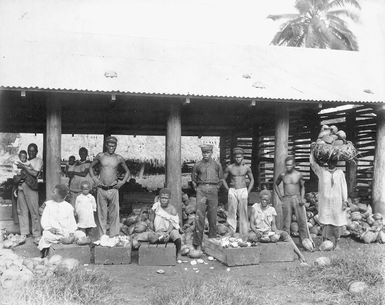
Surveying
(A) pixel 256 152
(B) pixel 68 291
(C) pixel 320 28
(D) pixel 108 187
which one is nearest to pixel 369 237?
(D) pixel 108 187

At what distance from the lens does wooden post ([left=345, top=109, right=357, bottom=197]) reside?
11.4 m

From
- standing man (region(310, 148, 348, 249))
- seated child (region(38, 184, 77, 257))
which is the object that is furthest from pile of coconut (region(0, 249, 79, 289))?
standing man (region(310, 148, 348, 249))

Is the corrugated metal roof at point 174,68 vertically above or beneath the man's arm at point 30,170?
above

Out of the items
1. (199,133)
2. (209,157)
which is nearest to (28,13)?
(199,133)

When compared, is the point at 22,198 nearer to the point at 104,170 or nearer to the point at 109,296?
the point at 104,170

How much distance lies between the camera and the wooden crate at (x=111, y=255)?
699 centimetres

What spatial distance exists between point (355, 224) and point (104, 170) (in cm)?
520

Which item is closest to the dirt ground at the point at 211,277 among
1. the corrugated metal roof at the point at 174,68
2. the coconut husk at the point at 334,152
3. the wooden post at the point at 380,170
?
the coconut husk at the point at 334,152

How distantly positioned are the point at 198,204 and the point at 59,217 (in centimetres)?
234

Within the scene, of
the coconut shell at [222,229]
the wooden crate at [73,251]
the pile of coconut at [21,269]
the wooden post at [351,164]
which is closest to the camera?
the pile of coconut at [21,269]

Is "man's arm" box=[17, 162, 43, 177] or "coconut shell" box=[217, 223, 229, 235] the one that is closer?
"man's arm" box=[17, 162, 43, 177]

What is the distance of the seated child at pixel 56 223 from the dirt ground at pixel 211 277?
0.94 meters

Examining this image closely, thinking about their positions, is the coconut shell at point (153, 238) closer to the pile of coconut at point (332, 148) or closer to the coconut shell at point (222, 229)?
the coconut shell at point (222, 229)

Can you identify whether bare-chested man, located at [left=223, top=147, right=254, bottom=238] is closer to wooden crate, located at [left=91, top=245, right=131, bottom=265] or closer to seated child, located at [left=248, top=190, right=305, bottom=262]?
seated child, located at [left=248, top=190, right=305, bottom=262]
